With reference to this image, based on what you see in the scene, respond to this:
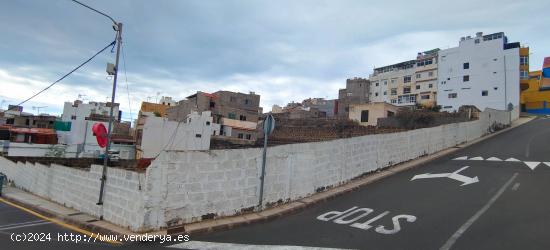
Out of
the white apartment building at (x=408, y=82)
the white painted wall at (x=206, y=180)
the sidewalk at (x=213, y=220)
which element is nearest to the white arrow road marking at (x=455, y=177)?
the sidewalk at (x=213, y=220)

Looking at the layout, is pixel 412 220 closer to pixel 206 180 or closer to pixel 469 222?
pixel 469 222

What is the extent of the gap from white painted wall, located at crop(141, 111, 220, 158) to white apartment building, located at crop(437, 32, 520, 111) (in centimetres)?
4442

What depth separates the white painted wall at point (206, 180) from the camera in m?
7.07

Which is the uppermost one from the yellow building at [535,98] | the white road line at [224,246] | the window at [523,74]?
the window at [523,74]

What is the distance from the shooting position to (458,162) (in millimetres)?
16594

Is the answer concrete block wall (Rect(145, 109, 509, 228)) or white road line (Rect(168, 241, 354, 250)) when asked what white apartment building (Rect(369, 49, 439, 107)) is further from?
white road line (Rect(168, 241, 354, 250))

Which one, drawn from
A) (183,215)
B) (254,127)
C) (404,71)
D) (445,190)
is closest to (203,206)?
(183,215)

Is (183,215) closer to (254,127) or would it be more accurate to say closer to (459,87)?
(254,127)

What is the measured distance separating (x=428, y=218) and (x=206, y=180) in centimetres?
526

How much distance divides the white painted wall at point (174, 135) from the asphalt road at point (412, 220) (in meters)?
29.1

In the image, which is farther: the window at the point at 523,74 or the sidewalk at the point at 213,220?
the window at the point at 523,74

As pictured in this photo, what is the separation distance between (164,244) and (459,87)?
2653 inches

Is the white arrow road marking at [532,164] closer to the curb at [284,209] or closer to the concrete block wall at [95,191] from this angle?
the curb at [284,209]

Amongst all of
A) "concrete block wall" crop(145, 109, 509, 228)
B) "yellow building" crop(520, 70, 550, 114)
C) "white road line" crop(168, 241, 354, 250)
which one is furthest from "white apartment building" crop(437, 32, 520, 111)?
"white road line" crop(168, 241, 354, 250)
